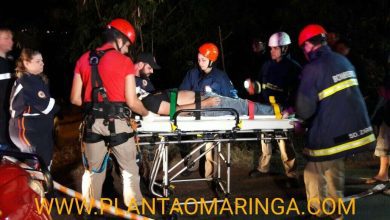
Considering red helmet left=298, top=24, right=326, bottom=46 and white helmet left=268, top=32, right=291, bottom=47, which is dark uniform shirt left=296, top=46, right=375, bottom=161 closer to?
red helmet left=298, top=24, right=326, bottom=46

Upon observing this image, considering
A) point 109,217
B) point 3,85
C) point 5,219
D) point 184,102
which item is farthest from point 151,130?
point 5,219

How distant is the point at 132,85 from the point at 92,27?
6.42 m

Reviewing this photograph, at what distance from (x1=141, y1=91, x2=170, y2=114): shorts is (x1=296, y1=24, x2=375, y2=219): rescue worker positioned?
159cm

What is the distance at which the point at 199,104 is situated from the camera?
544cm

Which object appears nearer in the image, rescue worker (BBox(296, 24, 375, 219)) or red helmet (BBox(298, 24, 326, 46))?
rescue worker (BBox(296, 24, 375, 219))

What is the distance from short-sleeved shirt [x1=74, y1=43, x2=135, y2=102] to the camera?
14.5ft

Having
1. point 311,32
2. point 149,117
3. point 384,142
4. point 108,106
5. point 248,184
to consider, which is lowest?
point 248,184

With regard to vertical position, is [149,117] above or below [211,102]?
below

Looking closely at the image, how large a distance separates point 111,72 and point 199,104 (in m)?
1.33

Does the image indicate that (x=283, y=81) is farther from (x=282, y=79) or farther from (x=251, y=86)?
(x=251, y=86)

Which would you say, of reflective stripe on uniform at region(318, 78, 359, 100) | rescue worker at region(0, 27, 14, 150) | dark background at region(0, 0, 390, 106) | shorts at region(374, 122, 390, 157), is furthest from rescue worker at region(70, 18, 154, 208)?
dark background at region(0, 0, 390, 106)

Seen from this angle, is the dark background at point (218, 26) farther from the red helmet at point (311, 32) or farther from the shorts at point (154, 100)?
the red helmet at point (311, 32)

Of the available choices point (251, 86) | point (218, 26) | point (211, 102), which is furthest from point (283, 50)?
point (218, 26)

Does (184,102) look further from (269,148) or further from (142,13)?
(142,13)
